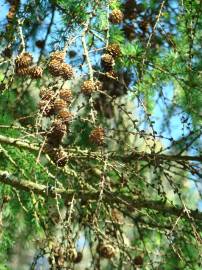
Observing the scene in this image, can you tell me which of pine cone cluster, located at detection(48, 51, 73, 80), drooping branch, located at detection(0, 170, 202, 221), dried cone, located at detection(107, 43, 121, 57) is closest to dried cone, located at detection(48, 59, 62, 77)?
pine cone cluster, located at detection(48, 51, 73, 80)

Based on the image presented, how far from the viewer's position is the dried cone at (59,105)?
1663 mm

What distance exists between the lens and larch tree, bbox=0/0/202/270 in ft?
5.89

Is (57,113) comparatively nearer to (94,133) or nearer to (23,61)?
(94,133)

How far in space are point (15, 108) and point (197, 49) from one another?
3.64 feet

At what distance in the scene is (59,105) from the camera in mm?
1673

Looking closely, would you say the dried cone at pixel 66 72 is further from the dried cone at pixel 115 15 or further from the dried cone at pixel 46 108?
the dried cone at pixel 115 15

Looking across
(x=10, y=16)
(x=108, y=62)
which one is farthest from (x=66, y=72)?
(x=10, y=16)

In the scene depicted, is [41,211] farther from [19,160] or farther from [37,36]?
[37,36]

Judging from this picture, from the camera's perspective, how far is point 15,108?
3316mm

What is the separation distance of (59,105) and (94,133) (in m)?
0.14

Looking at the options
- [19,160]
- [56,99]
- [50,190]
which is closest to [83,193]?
[50,190]

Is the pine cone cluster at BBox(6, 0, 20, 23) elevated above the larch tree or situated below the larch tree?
above

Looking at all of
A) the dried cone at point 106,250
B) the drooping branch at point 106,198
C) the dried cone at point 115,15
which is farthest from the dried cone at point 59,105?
the dried cone at point 106,250

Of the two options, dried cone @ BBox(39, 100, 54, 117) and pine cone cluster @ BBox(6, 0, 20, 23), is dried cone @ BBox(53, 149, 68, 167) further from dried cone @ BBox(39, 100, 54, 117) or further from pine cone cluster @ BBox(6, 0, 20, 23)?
pine cone cluster @ BBox(6, 0, 20, 23)
